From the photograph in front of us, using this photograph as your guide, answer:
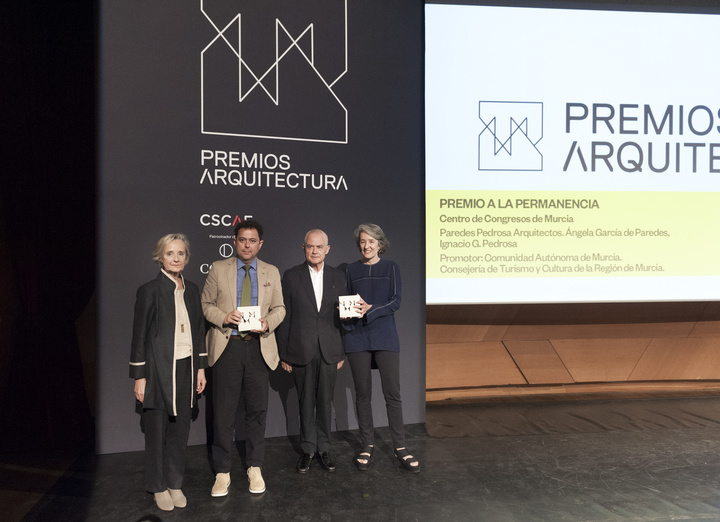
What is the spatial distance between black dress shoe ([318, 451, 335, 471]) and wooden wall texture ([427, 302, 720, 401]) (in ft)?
5.63

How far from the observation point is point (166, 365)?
2332 millimetres

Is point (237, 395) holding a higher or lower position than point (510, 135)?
lower

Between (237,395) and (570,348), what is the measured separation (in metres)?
3.34

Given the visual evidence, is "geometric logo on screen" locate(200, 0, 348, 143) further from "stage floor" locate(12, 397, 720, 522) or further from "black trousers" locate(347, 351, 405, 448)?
"stage floor" locate(12, 397, 720, 522)

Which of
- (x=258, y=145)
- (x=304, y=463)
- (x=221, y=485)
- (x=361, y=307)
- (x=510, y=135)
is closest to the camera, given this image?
(x=221, y=485)

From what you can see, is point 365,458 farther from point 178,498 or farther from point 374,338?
point 178,498

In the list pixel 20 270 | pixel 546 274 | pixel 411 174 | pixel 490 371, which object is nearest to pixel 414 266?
pixel 411 174

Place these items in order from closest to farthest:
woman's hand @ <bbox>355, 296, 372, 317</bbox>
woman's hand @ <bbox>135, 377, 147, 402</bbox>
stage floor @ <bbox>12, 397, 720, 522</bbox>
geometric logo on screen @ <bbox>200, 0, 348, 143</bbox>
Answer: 1. woman's hand @ <bbox>135, 377, 147, 402</bbox>
2. stage floor @ <bbox>12, 397, 720, 522</bbox>
3. woman's hand @ <bbox>355, 296, 372, 317</bbox>
4. geometric logo on screen @ <bbox>200, 0, 348, 143</bbox>

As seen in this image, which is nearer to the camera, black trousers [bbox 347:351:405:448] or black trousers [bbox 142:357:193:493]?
black trousers [bbox 142:357:193:493]

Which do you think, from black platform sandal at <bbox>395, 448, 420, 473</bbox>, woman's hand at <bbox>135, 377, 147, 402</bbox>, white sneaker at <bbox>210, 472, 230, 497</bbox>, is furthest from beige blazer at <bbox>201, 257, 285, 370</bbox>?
black platform sandal at <bbox>395, 448, 420, 473</bbox>

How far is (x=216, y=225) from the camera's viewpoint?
3.33 meters

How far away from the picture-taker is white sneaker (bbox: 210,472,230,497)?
8.33ft

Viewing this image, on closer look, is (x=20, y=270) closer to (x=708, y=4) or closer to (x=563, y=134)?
(x=563, y=134)

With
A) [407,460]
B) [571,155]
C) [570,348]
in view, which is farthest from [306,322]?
[570,348]
